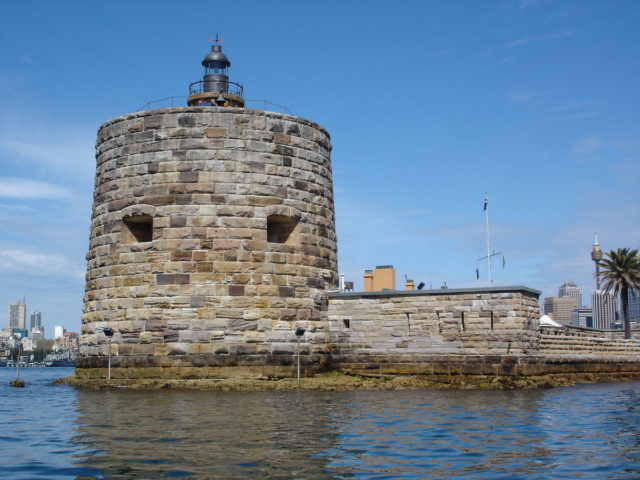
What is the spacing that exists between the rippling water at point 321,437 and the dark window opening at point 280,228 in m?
4.96

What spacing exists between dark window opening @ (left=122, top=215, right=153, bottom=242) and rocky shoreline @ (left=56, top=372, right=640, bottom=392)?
334cm

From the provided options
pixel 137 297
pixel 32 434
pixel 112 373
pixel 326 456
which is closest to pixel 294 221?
pixel 137 297

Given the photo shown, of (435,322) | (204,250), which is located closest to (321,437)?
(204,250)

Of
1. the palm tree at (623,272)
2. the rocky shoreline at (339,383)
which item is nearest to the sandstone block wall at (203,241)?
the rocky shoreline at (339,383)

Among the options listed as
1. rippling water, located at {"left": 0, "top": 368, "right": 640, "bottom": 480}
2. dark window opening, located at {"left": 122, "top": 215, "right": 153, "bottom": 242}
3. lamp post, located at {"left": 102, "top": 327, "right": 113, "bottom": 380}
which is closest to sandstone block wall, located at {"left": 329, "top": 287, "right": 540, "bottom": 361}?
rippling water, located at {"left": 0, "top": 368, "right": 640, "bottom": 480}

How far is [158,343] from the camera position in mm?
17469

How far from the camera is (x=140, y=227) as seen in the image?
744 inches

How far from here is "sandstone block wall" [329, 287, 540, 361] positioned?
58.7 ft

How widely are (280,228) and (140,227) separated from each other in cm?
331

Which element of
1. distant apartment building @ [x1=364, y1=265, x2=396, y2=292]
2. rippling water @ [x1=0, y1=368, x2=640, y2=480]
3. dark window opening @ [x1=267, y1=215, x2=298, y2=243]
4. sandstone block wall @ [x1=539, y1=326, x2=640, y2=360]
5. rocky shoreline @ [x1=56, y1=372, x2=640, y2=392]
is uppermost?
dark window opening @ [x1=267, y1=215, x2=298, y2=243]

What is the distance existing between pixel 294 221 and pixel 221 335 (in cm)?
320

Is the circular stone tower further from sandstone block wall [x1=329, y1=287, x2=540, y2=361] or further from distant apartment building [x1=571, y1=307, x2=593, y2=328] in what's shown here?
distant apartment building [x1=571, y1=307, x2=593, y2=328]

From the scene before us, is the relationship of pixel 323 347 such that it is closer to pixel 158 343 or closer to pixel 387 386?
pixel 387 386

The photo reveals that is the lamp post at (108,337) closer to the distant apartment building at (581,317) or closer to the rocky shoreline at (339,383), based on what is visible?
the rocky shoreline at (339,383)
